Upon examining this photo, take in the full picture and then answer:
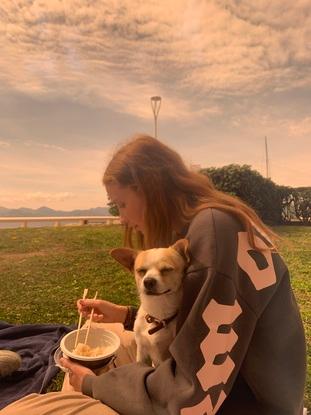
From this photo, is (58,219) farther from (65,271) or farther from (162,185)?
(162,185)

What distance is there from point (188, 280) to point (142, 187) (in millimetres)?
495

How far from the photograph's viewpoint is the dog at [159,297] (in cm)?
134

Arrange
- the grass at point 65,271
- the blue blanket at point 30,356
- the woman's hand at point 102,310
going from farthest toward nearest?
the grass at point 65,271 → the blue blanket at point 30,356 → the woman's hand at point 102,310

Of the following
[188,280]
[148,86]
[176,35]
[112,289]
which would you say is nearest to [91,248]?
[112,289]

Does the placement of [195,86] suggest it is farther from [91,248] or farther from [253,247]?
[253,247]

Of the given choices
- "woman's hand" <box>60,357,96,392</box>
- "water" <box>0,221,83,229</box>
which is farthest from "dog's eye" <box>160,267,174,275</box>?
"water" <box>0,221,83,229</box>

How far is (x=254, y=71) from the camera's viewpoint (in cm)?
A: 390

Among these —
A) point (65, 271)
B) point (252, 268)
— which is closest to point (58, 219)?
point (65, 271)

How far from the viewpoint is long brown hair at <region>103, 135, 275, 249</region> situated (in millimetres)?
1400

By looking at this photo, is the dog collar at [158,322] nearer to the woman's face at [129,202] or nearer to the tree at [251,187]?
the woman's face at [129,202]

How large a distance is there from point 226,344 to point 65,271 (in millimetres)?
3773

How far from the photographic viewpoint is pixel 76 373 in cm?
134

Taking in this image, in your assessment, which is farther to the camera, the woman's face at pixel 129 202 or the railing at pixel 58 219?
the railing at pixel 58 219

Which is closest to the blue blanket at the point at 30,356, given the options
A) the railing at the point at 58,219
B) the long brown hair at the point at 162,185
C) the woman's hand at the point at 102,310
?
the woman's hand at the point at 102,310
